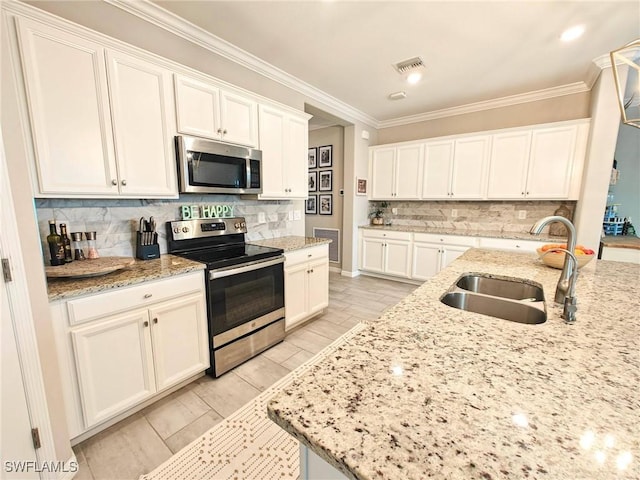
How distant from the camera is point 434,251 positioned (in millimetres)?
3969

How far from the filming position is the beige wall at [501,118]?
11.0 feet

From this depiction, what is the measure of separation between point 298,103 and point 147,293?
2767 mm

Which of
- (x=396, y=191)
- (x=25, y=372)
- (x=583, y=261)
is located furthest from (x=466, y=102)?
Answer: (x=25, y=372)

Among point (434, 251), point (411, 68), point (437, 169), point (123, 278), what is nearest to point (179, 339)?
point (123, 278)

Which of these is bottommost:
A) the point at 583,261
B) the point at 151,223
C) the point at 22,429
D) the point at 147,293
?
the point at 22,429

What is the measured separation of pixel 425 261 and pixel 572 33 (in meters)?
2.80

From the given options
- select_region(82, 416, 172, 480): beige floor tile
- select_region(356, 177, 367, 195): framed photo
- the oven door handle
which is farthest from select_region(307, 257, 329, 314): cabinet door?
select_region(356, 177, 367, 195): framed photo

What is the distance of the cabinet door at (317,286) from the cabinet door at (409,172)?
2216 millimetres

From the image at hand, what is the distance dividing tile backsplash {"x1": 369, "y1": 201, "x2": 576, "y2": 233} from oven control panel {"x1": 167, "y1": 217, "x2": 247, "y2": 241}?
3059mm

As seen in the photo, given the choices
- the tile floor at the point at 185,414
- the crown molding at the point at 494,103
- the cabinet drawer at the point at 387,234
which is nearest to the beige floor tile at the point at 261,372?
the tile floor at the point at 185,414

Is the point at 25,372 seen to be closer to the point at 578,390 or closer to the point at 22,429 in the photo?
the point at 22,429

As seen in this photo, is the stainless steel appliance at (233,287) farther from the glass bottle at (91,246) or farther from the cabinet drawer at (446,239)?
the cabinet drawer at (446,239)

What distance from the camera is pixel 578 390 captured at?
2.10 feet
